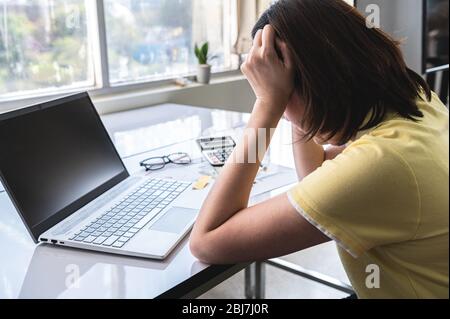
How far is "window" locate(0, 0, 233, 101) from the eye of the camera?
78.6 inches

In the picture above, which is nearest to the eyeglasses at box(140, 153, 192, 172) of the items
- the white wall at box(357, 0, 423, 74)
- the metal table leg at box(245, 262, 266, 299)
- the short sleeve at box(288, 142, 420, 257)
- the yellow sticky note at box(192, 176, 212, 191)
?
the yellow sticky note at box(192, 176, 212, 191)

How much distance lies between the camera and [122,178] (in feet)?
4.06

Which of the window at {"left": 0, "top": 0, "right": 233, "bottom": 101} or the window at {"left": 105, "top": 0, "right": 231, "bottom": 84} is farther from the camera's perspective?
the window at {"left": 105, "top": 0, "right": 231, "bottom": 84}

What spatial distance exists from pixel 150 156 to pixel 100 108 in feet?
2.43

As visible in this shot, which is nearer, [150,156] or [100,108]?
[150,156]

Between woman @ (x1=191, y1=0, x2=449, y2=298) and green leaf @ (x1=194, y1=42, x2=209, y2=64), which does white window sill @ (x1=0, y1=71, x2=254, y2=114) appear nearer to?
green leaf @ (x1=194, y1=42, x2=209, y2=64)

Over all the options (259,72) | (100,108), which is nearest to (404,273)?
(259,72)

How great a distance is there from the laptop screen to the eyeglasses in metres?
0.14

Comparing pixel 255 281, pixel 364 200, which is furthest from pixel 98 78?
pixel 364 200

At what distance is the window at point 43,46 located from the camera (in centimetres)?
196

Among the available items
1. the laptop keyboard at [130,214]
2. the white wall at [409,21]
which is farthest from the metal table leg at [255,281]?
Answer: the white wall at [409,21]

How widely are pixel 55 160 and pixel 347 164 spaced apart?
671 mm
